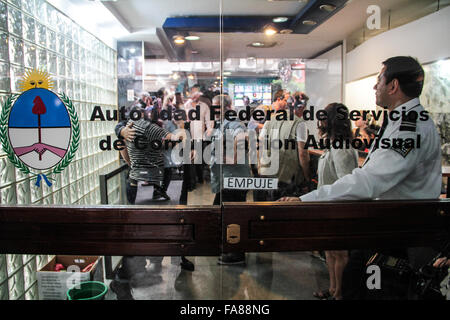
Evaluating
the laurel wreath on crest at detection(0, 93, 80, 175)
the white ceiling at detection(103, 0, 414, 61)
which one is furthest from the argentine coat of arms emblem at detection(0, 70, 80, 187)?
the white ceiling at detection(103, 0, 414, 61)

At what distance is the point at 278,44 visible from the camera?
4.64 feet

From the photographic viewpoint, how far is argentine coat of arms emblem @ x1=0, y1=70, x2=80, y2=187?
133 centimetres

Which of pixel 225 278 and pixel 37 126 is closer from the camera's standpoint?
pixel 37 126

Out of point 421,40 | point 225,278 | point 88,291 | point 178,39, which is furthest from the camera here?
point 225,278

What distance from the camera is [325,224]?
1360 mm

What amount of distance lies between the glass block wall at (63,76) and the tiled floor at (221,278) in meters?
0.57

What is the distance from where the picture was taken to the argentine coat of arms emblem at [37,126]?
1325mm

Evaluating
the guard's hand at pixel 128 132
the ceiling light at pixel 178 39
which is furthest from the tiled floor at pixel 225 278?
the ceiling light at pixel 178 39

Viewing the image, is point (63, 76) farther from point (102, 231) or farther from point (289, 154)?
point (289, 154)

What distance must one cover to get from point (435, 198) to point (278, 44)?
1.00m

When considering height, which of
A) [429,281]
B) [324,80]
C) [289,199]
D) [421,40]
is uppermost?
[421,40]

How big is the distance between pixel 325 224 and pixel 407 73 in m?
0.75

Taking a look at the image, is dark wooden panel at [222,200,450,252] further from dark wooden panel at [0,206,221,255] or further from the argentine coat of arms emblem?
the argentine coat of arms emblem

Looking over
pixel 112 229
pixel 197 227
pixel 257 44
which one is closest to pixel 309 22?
pixel 257 44
